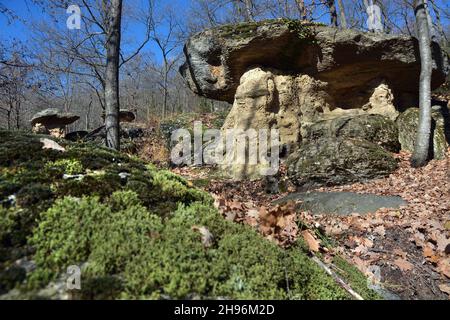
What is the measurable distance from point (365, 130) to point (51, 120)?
14.0m

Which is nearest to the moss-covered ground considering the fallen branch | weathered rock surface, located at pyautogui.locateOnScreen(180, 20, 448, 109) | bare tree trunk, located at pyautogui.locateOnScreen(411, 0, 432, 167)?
the fallen branch

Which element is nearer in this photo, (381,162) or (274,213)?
(274,213)

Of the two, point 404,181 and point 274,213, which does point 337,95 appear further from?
point 274,213

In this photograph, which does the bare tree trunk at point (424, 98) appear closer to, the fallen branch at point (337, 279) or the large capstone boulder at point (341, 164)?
the large capstone boulder at point (341, 164)

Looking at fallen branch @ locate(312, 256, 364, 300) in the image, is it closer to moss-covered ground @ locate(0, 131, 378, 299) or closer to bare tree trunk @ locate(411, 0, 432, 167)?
moss-covered ground @ locate(0, 131, 378, 299)

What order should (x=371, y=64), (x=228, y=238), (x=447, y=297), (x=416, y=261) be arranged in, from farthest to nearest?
(x=371, y=64) < (x=416, y=261) < (x=447, y=297) < (x=228, y=238)

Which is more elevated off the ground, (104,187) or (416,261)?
(104,187)

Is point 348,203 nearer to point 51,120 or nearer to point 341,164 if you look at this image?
point 341,164

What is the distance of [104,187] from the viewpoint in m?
2.11

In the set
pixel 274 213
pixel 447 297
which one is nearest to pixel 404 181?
pixel 447 297

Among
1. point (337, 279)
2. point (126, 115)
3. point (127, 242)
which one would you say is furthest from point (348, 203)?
point (126, 115)

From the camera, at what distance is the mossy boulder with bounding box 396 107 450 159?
28.0ft

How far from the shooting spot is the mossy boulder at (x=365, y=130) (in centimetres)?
884
